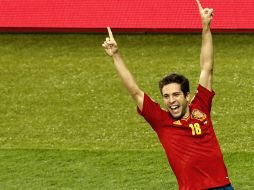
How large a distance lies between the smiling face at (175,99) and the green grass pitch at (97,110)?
3.55 m

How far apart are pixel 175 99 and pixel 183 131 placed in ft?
1.06

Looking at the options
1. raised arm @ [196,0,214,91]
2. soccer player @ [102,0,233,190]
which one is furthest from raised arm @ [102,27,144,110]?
raised arm @ [196,0,214,91]

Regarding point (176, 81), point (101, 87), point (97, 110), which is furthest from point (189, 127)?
point (101, 87)

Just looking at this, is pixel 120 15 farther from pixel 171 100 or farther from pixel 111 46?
pixel 171 100

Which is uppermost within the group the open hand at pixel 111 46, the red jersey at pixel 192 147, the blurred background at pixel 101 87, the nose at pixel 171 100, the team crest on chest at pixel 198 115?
the blurred background at pixel 101 87

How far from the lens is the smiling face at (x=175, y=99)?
754 centimetres

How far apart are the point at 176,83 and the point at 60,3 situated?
32.8ft

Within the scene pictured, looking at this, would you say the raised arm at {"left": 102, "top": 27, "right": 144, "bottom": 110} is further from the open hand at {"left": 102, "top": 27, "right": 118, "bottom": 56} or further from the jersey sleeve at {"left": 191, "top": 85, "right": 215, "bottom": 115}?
the jersey sleeve at {"left": 191, "top": 85, "right": 215, "bottom": 115}

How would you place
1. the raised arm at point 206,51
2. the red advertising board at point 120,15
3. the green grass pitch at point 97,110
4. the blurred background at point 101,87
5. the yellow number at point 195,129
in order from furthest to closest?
the red advertising board at point 120,15
the blurred background at point 101,87
the green grass pitch at point 97,110
the raised arm at point 206,51
the yellow number at point 195,129

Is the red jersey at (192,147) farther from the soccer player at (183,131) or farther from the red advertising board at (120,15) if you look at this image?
the red advertising board at (120,15)

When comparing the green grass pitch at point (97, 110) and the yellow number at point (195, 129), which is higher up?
the green grass pitch at point (97, 110)

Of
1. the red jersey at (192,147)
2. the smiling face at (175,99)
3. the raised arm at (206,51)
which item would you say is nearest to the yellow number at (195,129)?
the red jersey at (192,147)

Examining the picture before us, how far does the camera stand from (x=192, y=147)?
7.59 metres

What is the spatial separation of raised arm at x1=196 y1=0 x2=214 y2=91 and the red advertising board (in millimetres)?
8550
